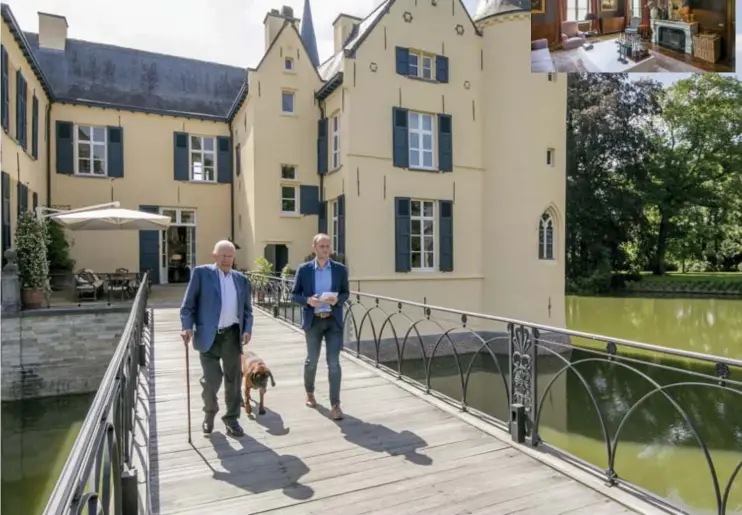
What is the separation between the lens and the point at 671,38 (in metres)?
12.3

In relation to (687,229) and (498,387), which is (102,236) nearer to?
(498,387)

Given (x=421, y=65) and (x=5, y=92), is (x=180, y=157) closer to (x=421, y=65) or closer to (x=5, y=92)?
(x=5, y=92)

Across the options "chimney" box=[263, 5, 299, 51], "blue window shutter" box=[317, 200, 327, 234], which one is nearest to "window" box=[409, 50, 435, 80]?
"chimney" box=[263, 5, 299, 51]

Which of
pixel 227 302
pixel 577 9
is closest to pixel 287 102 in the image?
pixel 577 9

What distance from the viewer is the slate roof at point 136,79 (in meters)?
17.0

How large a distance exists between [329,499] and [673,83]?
38.0 metres

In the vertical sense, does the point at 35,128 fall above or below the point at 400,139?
above

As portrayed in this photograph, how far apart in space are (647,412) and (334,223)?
31.4 ft

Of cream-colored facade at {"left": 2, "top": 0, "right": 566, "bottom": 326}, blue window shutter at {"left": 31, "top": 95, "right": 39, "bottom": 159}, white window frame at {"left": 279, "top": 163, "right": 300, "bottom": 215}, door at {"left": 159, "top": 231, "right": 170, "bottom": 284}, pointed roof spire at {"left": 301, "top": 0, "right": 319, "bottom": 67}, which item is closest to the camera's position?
blue window shutter at {"left": 31, "top": 95, "right": 39, "bottom": 159}

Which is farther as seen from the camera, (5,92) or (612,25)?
(612,25)

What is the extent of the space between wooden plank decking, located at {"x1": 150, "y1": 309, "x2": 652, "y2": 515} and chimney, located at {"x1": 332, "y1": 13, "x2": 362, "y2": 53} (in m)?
15.6

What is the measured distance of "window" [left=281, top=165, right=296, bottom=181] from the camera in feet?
53.0

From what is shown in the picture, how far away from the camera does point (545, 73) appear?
16.4 m

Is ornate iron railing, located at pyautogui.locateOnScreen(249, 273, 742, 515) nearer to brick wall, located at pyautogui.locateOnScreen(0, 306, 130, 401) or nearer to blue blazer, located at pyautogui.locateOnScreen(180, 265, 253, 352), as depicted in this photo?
blue blazer, located at pyautogui.locateOnScreen(180, 265, 253, 352)
